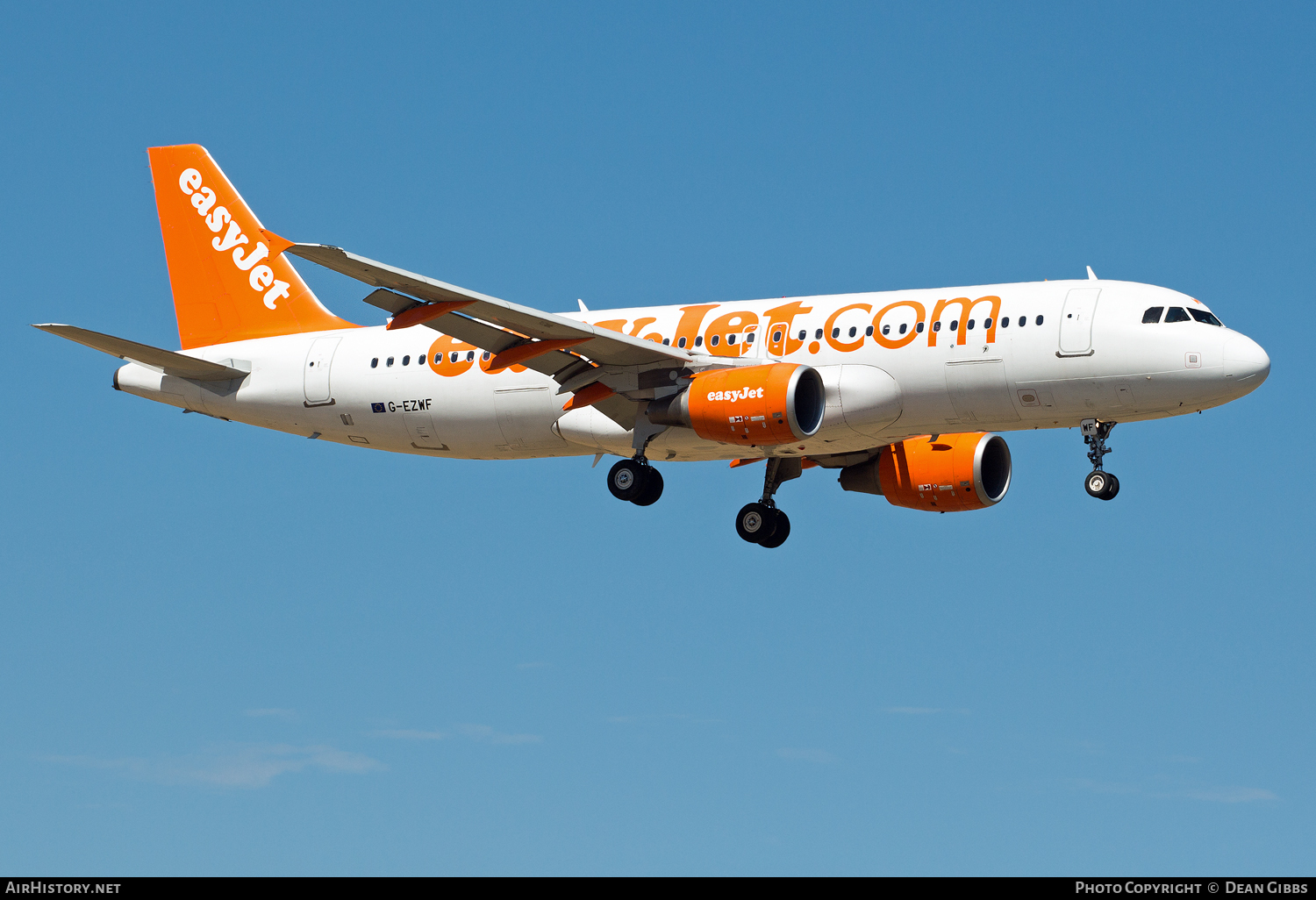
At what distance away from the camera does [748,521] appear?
4184 cm

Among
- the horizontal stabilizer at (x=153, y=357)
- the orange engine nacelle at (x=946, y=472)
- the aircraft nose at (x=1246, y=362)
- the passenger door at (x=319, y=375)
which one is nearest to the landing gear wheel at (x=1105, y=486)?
the aircraft nose at (x=1246, y=362)

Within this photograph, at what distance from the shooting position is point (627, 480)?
3950 centimetres

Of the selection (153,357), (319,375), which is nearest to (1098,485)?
(319,375)

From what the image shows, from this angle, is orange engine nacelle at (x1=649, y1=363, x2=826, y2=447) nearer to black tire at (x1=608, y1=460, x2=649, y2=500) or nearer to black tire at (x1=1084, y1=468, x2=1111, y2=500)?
black tire at (x1=608, y1=460, x2=649, y2=500)

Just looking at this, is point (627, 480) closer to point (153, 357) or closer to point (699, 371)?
point (699, 371)

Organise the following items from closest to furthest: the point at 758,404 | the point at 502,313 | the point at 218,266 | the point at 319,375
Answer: the point at 502,313 → the point at 758,404 → the point at 319,375 → the point at 218,266

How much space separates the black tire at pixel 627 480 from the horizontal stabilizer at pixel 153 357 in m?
10.1

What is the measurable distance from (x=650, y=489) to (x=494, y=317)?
585cm

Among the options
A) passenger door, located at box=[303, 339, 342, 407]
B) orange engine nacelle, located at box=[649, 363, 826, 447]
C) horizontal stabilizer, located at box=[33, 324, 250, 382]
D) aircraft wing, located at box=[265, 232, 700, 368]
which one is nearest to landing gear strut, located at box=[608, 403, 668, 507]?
aircraft wing, located at box=[265, 232, 700, 368]

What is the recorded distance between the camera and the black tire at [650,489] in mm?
39438

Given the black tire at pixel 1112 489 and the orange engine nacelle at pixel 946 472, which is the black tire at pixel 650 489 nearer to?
the orange engine nacelle at pixel 946 472

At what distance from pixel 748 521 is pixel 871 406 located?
6254 mm

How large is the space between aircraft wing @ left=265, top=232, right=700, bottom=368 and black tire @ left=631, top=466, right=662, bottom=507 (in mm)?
2670
